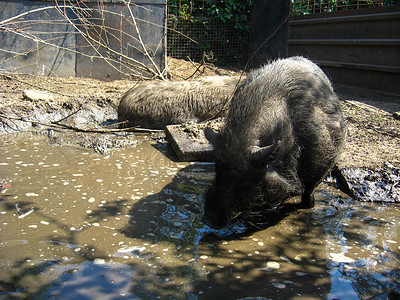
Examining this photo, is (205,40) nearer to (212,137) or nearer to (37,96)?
(37,96)

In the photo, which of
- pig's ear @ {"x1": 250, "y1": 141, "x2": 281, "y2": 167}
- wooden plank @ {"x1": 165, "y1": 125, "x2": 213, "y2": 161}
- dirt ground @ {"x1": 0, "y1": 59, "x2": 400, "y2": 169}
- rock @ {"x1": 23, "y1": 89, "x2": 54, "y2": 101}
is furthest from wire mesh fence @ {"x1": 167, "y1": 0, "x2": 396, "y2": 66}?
pig's ear @ {"x1": 250, "y1": 141, "x2": 281, "y2": 167}

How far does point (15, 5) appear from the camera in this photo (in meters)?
8.73

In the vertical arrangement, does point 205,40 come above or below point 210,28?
below

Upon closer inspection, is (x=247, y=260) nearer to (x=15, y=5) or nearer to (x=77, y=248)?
(x=77, y=248)

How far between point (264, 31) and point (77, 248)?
10430 mm

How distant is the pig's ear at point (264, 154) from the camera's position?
2970 millimetres

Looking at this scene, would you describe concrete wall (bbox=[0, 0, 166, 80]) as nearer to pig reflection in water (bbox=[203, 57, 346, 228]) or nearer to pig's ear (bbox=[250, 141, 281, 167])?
pig reflection in water (bbox=[203, 57, 346, 228])

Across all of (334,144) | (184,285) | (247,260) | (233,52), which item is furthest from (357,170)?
(233,52)

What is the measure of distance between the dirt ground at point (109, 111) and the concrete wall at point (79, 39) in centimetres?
44

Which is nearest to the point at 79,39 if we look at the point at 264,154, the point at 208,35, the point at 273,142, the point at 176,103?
the point at 176,103

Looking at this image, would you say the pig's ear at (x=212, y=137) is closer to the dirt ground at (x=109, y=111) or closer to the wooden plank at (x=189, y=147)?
the wooden plank at (x=189, y=147)

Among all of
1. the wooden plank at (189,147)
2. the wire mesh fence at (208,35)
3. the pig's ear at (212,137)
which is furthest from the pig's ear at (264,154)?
the wire mesh fence at (208,35)

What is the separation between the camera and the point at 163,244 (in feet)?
10.4

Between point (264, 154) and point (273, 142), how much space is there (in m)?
0.33
